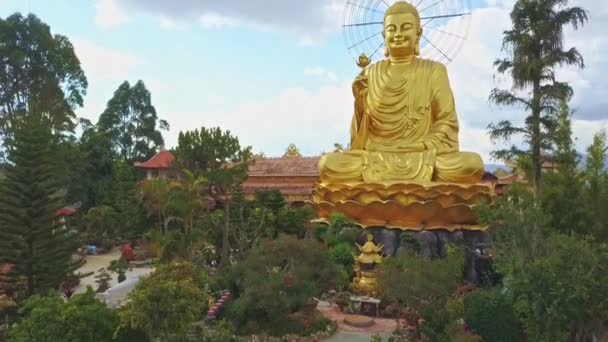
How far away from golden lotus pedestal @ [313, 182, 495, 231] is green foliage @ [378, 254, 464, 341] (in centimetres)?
482

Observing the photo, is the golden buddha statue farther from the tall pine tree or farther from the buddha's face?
the tall pine tree

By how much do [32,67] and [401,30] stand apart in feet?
47.7

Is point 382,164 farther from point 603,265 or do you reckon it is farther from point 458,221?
point 603,265

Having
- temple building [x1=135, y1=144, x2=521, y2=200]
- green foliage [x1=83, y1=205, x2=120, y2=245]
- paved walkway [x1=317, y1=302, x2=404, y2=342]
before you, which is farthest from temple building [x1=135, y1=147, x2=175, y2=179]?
paved walkway [x1=317, y1=302, x2=404, y2=342]

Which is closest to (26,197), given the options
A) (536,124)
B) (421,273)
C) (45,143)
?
(45,143)

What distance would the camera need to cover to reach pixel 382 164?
1347 cm

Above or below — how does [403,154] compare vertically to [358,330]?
above

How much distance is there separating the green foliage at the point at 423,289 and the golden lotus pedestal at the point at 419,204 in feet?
15.8

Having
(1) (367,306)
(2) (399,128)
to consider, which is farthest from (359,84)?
(1) (367,306)

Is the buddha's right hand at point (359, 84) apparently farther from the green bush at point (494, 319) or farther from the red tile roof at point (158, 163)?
the red tile roof at point (158, 163)

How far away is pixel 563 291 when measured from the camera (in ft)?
19.3

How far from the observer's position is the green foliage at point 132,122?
29.0 m

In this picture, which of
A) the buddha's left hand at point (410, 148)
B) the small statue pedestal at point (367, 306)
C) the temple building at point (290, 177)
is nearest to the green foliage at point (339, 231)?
the buddha's left hand at point (410, 148)

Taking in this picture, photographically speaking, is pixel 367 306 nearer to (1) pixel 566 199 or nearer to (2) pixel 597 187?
(1) pixel 566 199
